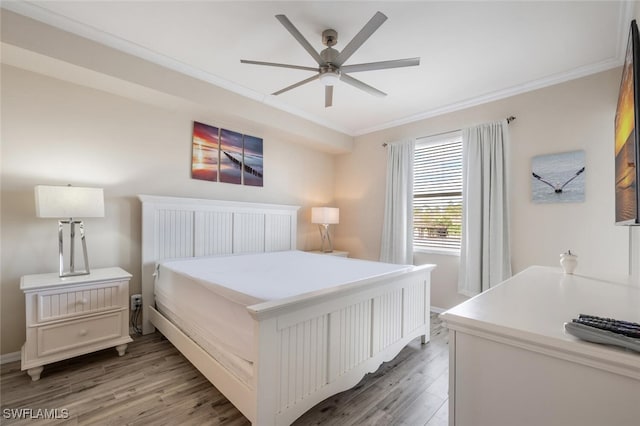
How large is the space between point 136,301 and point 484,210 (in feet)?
12.6

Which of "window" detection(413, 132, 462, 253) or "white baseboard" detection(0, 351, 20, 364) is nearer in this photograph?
"white baseboard" detection(0, 351, 20, 364)

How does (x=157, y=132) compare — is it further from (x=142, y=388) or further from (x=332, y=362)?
(x=332, y=362)

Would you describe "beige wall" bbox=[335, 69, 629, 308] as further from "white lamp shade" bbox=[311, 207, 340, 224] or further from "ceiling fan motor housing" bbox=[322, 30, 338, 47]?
"ceiling fan motor housing" bbox=[322, 30, 338, 47]

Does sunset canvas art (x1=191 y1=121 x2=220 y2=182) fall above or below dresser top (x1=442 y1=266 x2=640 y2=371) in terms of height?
above

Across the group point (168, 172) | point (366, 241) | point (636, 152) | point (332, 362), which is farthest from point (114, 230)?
point (636, 152)

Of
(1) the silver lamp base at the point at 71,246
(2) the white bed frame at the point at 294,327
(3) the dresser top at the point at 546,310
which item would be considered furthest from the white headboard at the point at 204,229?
(3) the dresser top at the point at 546,310

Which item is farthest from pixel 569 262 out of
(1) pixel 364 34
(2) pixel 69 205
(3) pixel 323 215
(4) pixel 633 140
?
(2) pixel 69 205

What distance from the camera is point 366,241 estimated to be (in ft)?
14.8

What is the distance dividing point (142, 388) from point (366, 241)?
3.30 meters

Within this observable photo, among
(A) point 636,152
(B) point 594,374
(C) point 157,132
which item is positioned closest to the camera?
(B) point 594,374

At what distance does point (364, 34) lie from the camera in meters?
1.83

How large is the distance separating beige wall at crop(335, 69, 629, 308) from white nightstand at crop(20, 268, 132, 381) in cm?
342

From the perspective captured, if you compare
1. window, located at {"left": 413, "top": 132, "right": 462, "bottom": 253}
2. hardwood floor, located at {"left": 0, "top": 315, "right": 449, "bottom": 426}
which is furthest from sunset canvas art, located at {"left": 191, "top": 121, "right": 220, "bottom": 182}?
window, located at {"left": 413, "top": 132, "right": 462, "bottom": 253}

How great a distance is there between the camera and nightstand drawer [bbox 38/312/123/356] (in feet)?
6.70
